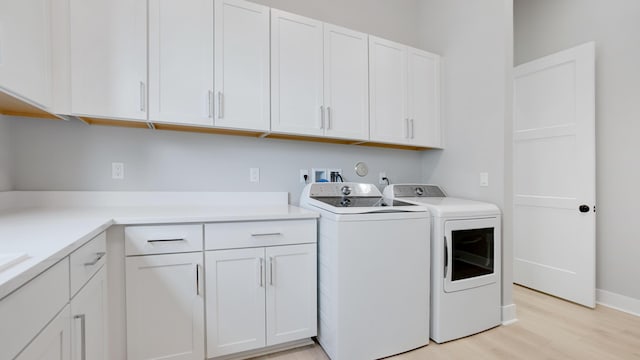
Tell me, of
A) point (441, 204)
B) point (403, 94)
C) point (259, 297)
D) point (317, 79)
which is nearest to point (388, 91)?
point (403, 94)

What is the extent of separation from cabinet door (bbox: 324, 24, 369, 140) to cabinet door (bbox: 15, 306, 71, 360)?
176 centimetres

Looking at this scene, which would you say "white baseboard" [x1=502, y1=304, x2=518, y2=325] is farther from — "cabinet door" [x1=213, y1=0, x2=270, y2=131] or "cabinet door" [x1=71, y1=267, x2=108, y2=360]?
"cabinet door" [x1=71, y1=267, x2=108, y2=360]

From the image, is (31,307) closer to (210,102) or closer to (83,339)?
(83,339)

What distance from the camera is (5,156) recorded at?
1.65 m

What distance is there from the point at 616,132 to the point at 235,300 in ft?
10.9

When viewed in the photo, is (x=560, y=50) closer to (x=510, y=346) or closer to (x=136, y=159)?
(x=510, y=346)

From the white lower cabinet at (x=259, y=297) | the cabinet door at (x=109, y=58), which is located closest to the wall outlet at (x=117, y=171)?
the cabinet door at (x=109, y=58)

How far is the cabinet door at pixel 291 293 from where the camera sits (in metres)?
1.67

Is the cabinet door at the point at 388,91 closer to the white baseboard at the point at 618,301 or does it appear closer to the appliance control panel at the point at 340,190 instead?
the appliance control panel at the point at 340,190

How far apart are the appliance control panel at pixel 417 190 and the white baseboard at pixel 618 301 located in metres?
1.58

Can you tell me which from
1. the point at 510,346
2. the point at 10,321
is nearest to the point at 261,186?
the point at 10,321

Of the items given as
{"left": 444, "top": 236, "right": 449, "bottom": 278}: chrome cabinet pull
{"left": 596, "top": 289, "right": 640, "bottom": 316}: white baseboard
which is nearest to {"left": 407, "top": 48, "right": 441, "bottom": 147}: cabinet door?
{"left": 444, "top": 236, "right": 449, "bottom": 278}: chrome cabinet pull

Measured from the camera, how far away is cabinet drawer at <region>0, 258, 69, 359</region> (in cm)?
60

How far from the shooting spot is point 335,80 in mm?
2197
